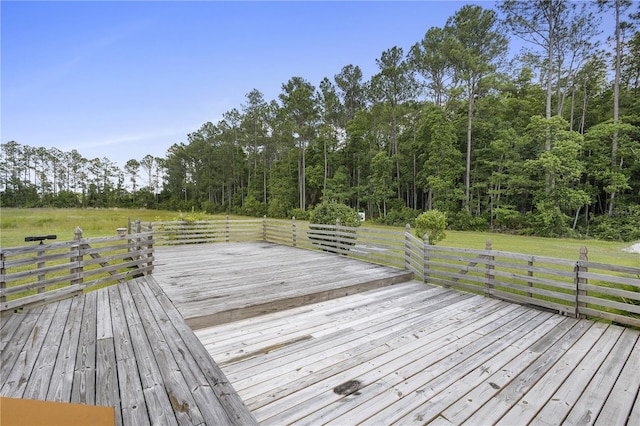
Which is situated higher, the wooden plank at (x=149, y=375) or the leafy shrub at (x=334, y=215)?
the leafy shrub at (x=334, y=215)

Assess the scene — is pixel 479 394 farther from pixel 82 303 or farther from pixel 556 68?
pixel 556 68

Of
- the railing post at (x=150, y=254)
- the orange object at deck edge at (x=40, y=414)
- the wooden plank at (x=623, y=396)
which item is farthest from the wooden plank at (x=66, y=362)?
the wooden plank at (x=623, y=396)

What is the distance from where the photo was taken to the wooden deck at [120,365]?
7.03 feet

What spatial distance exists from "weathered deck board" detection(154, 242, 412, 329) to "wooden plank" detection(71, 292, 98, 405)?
3.15 ft

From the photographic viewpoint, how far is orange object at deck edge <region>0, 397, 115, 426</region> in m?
1.13

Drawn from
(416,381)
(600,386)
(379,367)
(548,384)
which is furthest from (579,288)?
(379,367)

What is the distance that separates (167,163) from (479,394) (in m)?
62.0

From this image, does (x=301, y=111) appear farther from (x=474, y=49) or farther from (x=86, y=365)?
(x=86, y=365)

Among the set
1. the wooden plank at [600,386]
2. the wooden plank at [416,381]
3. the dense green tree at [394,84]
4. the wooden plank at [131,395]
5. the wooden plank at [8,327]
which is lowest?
the wooden plank at [600,386]

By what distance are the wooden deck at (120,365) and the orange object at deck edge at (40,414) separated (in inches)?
24.7

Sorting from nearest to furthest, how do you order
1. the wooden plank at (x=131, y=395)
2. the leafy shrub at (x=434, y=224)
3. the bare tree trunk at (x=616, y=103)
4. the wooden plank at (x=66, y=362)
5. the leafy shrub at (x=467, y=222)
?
1. the wooden plank at (x=131, y=395)
2. the wooden plank at (x=66, y=362)
3. the leafy shrub at (x=434, y=224)
4. the bare tree trunk at (x=616, y=103)
5. the leafy shrub at (x=467, y=222)

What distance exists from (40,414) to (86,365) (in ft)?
6.03

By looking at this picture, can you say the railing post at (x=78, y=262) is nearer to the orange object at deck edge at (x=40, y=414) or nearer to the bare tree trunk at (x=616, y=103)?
the orange object at deck edge at (x=40, y=414)

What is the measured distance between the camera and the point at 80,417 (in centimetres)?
147
